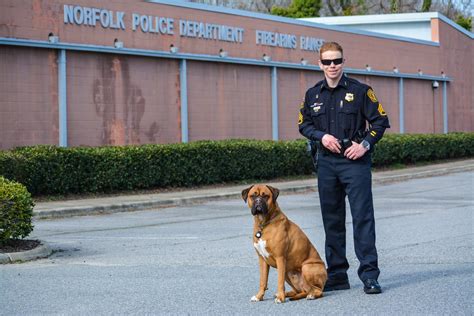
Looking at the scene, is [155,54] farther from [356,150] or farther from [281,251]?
[281,251]

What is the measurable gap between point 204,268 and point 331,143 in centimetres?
282

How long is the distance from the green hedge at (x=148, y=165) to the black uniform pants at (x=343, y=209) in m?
11.7

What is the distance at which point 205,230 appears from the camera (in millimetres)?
14641

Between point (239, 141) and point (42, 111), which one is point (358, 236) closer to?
point (42, 111)

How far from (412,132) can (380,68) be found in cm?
369

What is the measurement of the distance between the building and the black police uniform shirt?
13.6m

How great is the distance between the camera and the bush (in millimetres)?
11406

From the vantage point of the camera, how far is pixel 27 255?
1125 cm

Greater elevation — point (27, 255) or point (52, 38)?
point (52, 38)

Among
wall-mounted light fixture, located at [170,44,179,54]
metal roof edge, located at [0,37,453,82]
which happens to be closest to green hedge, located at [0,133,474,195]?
metal roof edge, located at [0,37,453,82]

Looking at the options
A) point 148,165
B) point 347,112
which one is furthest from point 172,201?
point 347,112

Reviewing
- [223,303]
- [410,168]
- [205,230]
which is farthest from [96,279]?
[410,168]

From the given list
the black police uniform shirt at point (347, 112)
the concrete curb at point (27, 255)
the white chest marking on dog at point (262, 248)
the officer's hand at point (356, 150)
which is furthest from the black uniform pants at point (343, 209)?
the concrete curb at point (27, 255)

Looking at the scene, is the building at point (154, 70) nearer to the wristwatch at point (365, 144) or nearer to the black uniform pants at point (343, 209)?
the black uniform pants at point (343, 209)
